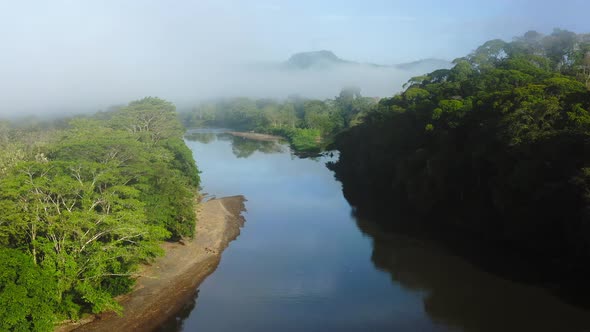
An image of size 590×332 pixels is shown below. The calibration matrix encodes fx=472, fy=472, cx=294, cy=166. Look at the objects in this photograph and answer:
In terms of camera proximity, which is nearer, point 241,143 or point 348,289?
point 348,289

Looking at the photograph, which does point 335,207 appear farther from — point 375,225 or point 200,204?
point 200,204

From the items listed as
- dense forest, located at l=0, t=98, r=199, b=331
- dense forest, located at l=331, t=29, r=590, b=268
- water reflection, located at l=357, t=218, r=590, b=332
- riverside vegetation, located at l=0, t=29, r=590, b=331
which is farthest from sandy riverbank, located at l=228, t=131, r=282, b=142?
dense forest, located at l=0, t=98, r=199, b=331

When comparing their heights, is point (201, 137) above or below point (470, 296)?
above

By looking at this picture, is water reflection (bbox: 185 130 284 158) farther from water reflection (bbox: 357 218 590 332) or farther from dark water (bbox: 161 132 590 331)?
water reflection (bbox: 357 218 590 332)

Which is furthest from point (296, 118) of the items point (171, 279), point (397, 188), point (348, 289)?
point (348, 289)

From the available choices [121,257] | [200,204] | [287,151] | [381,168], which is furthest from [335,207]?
[287,151]

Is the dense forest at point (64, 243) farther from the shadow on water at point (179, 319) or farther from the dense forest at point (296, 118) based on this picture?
the dense forest at point (296, 118)

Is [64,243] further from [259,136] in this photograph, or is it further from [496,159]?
[259,136]
